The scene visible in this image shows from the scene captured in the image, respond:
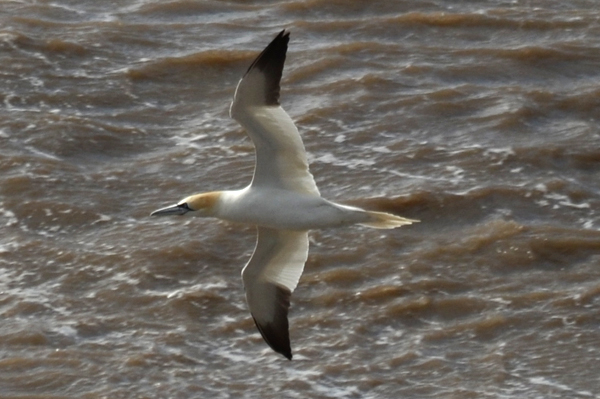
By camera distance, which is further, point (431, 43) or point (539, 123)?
point (431, 43)

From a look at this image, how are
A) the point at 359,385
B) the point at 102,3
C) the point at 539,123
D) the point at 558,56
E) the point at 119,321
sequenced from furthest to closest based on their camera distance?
the point at 102,3
the point at 558,56
the point at 539,123
the point at 119,321
the point at 359,385

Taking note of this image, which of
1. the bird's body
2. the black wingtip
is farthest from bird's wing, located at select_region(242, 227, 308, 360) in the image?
the black wingtip

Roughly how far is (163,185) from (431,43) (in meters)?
4.70

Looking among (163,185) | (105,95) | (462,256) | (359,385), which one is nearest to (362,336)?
(359,385)

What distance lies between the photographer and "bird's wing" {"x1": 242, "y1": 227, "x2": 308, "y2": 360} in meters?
10.7

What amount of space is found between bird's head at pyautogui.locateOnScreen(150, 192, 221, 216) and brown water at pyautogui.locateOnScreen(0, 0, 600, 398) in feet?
6.15

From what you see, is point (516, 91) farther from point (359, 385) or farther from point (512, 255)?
point (359, 385)

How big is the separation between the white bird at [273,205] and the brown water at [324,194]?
3.82 ft

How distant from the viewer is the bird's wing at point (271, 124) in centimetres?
980

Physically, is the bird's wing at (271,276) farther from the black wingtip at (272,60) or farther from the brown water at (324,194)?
the black wingtip at (272,60)

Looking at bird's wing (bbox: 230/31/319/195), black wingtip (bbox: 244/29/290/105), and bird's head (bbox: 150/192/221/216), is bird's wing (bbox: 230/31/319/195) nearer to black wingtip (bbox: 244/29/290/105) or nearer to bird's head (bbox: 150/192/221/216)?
black wingtip (bbox: 244/29/290/105)

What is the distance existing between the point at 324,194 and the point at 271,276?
3.49 meters

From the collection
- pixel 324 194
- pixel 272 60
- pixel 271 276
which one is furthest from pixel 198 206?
pixel 324 194

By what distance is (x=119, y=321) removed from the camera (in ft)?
41.0
